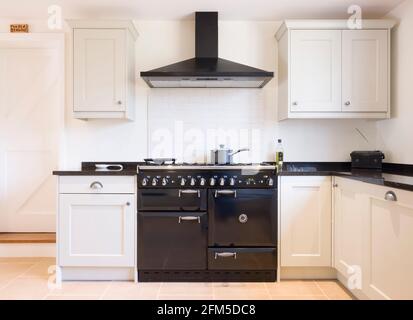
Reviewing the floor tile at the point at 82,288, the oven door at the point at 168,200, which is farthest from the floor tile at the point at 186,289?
the oven door at the point at 168,200

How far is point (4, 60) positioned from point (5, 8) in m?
0.66

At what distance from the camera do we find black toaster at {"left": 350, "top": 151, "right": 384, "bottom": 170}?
2.71 m

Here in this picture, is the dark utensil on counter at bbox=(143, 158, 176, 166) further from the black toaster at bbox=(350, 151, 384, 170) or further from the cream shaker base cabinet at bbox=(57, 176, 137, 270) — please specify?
the black toaster at bbox=(350, 151, 384, 170)

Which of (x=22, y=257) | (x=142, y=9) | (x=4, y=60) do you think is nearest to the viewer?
(x=142, y=9)

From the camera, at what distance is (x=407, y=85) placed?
8.38 feet

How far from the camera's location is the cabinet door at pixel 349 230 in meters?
2.01

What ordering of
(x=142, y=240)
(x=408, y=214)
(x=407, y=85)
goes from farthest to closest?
(x=407, y=85) → (x=142, y=240) → (x=408, y=214)

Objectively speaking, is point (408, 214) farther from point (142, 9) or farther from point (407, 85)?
point (142, 9)

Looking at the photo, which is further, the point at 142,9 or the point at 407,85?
the point at 142,9

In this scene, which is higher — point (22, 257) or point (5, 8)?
point (5, 8)

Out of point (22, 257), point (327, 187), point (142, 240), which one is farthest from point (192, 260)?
point (22, 257)

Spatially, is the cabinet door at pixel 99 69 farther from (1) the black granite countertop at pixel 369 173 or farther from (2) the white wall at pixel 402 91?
(2) the white wall at pixel 402 91

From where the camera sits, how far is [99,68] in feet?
8.71

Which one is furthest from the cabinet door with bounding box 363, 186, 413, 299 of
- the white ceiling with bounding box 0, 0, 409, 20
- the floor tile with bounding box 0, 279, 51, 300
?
the floor tile with bounding box 0, 279, 51, 300
